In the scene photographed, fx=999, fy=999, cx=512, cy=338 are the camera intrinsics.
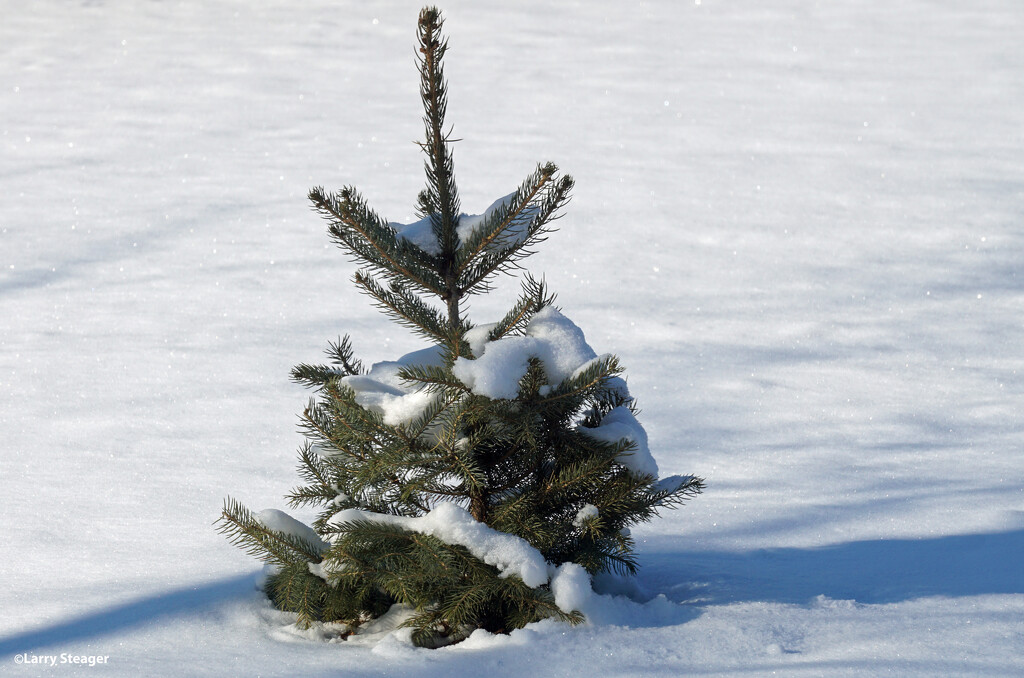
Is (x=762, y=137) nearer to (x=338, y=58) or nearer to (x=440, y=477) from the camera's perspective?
(x=338, y=58)

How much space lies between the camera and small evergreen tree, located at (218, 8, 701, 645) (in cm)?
280

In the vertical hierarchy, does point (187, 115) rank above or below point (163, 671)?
above

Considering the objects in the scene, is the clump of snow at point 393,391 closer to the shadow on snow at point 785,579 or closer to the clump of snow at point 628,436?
the clump of snow at point 628,436

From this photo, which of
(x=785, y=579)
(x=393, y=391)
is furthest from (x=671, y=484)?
(x=393, y=391)

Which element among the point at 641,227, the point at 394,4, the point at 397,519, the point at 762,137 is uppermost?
the point at 394,4

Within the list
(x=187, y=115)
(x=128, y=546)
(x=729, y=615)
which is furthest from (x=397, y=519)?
(x=187, y=115)

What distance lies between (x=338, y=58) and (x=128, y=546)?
36.8ft

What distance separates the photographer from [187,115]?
39.8ft

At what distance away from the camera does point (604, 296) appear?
7.54m

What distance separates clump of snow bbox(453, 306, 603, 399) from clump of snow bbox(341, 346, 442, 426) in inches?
Result: 6.1

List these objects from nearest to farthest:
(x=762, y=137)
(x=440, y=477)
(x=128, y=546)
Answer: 1. (x=440, y=477)
2. (x=128, y=546)
3. (x=762, y=137)

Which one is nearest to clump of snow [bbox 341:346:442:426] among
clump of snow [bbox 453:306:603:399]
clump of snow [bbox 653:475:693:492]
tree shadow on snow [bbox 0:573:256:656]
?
clump of snow [bbox 453:306:603:399]

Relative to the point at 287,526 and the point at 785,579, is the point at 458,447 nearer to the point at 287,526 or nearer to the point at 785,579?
the point at 287,526

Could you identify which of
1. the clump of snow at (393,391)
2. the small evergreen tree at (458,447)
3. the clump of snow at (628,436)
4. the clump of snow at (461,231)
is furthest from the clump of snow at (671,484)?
the clump of snow at (461,231)
